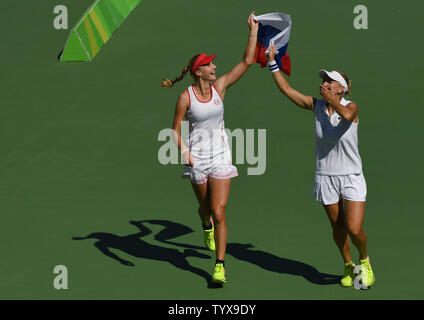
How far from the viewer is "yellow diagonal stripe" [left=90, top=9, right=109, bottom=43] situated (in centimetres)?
1244

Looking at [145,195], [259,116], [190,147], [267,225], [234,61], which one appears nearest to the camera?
[190,147]

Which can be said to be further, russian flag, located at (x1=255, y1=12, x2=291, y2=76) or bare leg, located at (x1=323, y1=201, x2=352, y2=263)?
russian flag, located at (x1=255, y1=12, x2=291, y2=76)

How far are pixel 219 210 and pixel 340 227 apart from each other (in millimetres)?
1192

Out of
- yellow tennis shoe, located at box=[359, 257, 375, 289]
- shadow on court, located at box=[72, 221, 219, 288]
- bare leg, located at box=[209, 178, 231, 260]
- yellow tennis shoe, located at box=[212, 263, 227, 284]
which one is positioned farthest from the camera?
shadow on court, located at box=[72, 221, 219, 288]

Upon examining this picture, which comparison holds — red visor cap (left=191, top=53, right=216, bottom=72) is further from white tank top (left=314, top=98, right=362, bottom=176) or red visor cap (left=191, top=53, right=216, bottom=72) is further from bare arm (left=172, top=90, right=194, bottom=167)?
white tank top (left=314, top=98, right=362, bottom=176)

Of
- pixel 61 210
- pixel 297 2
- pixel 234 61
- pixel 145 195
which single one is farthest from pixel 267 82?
pixel 61 210

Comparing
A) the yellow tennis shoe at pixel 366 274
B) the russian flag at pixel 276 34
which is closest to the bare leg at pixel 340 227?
the yellow tennis shoe at pixel 366 274

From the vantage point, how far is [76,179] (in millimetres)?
10492

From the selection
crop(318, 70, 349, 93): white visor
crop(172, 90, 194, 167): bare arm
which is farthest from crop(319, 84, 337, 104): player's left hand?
crop(172, 90, 194, 167): bare arm

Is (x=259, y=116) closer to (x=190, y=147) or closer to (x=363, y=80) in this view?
(x=363, y=80)

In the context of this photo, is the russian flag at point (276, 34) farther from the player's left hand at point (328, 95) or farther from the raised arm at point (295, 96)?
the player's left hand at point (328, 95)

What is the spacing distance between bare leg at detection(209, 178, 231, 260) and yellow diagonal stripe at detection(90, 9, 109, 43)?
5.40m

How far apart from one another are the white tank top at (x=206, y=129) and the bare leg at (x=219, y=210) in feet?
0.81

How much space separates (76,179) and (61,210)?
2.69 feet
